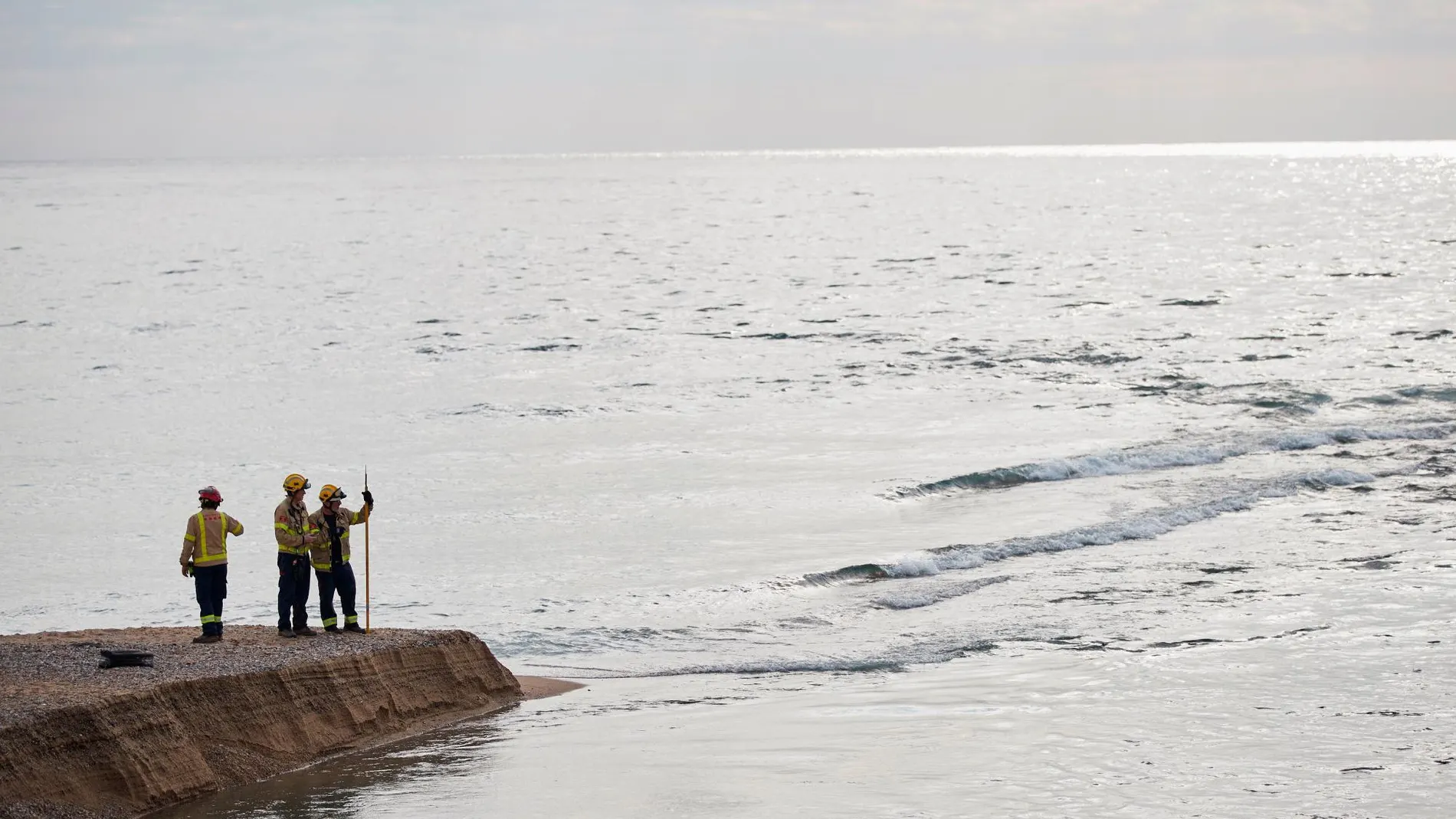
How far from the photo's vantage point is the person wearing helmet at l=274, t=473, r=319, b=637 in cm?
1395

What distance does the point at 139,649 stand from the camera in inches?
523

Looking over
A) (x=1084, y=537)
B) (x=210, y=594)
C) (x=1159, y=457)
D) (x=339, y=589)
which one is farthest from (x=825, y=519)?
(x=210, y=594)

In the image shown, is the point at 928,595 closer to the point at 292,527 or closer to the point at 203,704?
the point at 292,527

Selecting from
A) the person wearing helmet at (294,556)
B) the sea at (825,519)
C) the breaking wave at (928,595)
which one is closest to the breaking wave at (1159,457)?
the sea at (825,519)

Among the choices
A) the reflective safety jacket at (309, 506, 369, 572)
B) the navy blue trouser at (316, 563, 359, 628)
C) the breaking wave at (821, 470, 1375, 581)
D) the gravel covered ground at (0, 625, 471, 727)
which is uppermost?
the reflective safety jacket at (309, 506, 369, 572)

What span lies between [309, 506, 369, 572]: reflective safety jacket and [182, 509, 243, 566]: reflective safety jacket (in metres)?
0.73

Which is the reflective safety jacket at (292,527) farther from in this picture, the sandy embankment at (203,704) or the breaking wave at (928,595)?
the breaking wave at (928,595)

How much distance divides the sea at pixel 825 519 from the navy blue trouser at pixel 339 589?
184 cm

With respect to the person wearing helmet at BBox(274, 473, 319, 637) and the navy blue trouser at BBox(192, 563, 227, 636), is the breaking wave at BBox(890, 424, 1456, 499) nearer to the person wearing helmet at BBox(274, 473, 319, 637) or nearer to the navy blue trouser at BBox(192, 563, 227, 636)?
the person wearing helmet at BBox(274, 473, 319, 637)

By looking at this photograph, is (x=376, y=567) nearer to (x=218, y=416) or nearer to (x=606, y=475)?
(x=606, y=475)

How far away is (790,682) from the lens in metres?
15.0

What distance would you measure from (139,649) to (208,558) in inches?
39.5

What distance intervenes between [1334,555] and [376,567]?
12.6 meters

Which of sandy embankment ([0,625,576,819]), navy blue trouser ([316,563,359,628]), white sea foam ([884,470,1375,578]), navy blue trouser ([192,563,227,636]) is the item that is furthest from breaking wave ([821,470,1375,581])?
navy blue trouser ([192,563,227,636])
